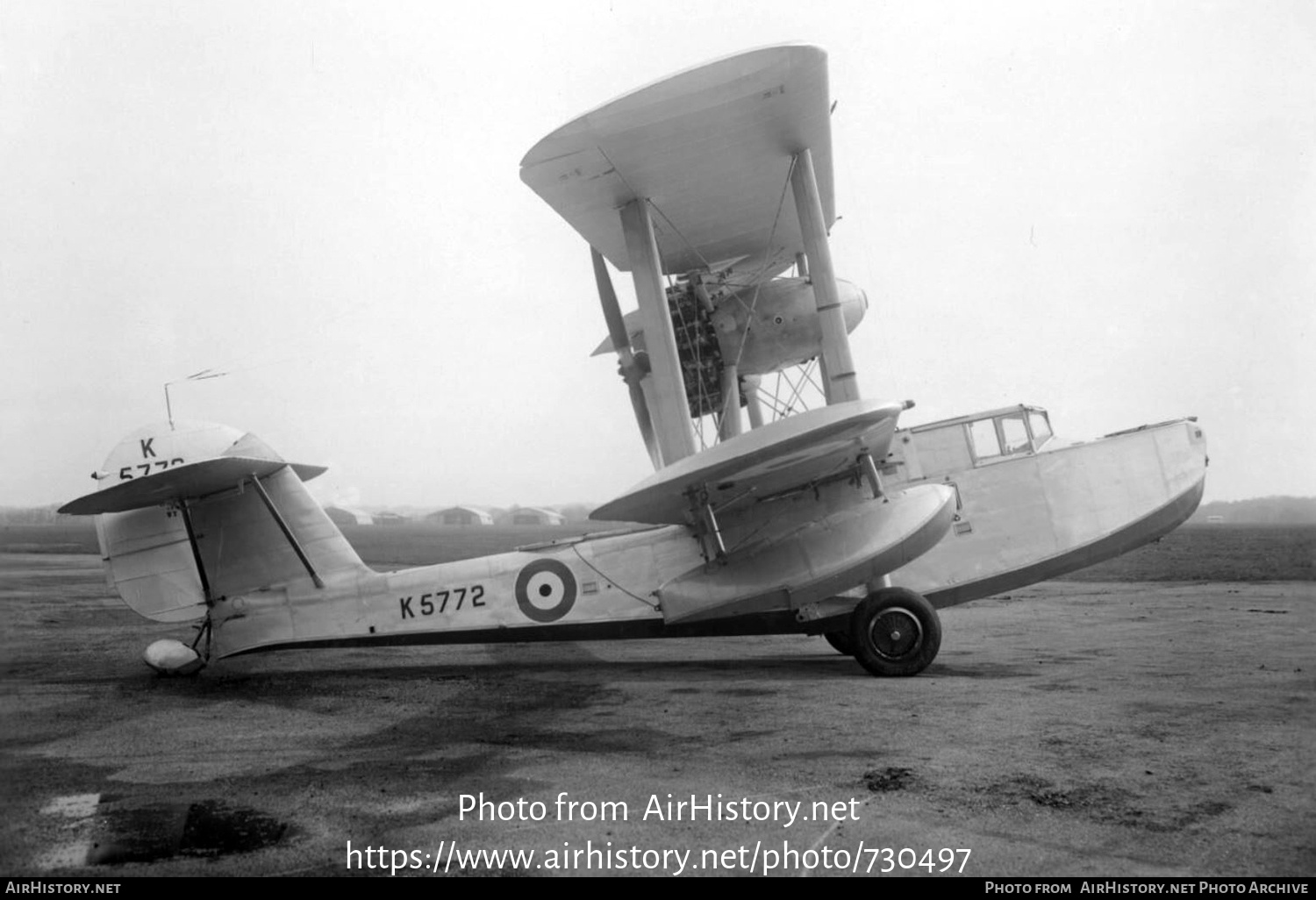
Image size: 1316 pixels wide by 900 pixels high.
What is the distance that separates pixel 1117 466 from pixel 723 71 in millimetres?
5086

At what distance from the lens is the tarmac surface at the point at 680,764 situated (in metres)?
3.62

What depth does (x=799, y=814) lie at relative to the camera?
13.3 ft

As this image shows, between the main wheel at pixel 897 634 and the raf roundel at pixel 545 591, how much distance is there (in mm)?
2720

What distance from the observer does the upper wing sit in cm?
726

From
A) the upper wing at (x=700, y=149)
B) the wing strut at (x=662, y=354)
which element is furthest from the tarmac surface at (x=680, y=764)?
the upper wing at (x=700, y=149)

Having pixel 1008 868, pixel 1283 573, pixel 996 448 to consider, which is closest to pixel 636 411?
pixel 996 448

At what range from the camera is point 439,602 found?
8.46m

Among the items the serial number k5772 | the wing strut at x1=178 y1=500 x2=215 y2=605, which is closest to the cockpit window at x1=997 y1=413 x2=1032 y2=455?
the serial number k5772

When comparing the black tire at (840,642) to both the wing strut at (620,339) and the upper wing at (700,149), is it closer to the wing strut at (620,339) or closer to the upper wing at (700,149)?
the wing strut at (620,339)

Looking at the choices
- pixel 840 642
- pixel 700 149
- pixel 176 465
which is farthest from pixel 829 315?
pixel 176 465

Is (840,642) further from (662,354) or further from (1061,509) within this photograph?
(662,354)

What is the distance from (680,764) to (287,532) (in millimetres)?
4941

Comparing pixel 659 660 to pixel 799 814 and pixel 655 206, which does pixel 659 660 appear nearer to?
pixel 655 206

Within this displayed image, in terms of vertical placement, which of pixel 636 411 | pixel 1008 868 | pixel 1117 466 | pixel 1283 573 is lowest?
pixel 1283 573
